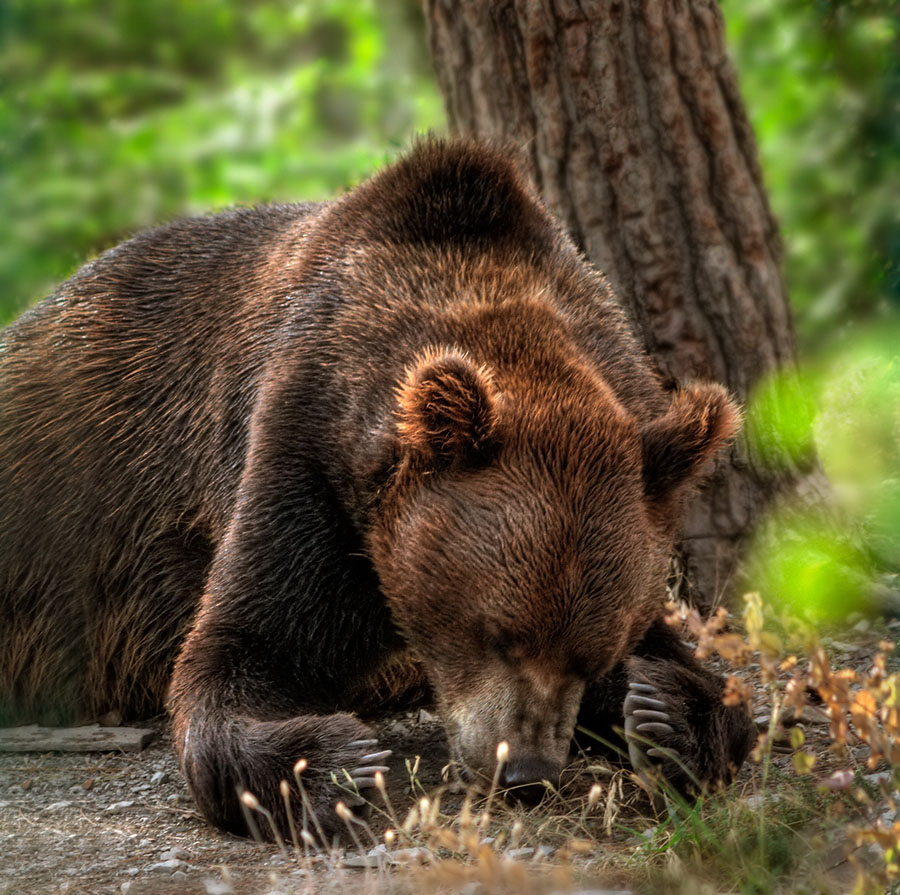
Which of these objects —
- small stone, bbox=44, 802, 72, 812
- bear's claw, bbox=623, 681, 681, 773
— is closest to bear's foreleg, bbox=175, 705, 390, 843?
small stone, bbox=44, 802, 72, 812

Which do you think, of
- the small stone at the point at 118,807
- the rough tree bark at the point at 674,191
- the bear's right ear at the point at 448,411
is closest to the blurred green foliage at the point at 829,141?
the rough tree bark at the point at 674,191

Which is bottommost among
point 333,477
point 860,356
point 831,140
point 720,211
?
point 333,477

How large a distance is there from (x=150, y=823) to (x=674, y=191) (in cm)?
355

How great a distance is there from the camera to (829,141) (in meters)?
7.77

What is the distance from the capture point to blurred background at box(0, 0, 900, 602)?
6410mm

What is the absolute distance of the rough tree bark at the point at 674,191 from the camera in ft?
18.8

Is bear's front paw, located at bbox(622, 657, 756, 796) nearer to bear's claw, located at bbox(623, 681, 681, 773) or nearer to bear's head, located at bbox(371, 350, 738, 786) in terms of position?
bear's claw, located at bbox(623, 681, 681, 773)

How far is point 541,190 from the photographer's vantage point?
6.00m

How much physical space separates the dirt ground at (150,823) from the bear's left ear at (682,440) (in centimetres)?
103

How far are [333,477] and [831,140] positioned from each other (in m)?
4.87

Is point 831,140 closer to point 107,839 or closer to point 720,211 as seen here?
point 720,211

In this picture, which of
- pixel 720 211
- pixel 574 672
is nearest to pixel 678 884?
pixel 574 672

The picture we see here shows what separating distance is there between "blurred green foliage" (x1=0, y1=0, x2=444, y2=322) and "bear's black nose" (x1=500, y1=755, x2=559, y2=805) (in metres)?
5.66

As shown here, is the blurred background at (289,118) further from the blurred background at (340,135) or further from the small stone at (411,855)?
the small stone at (411,855)
